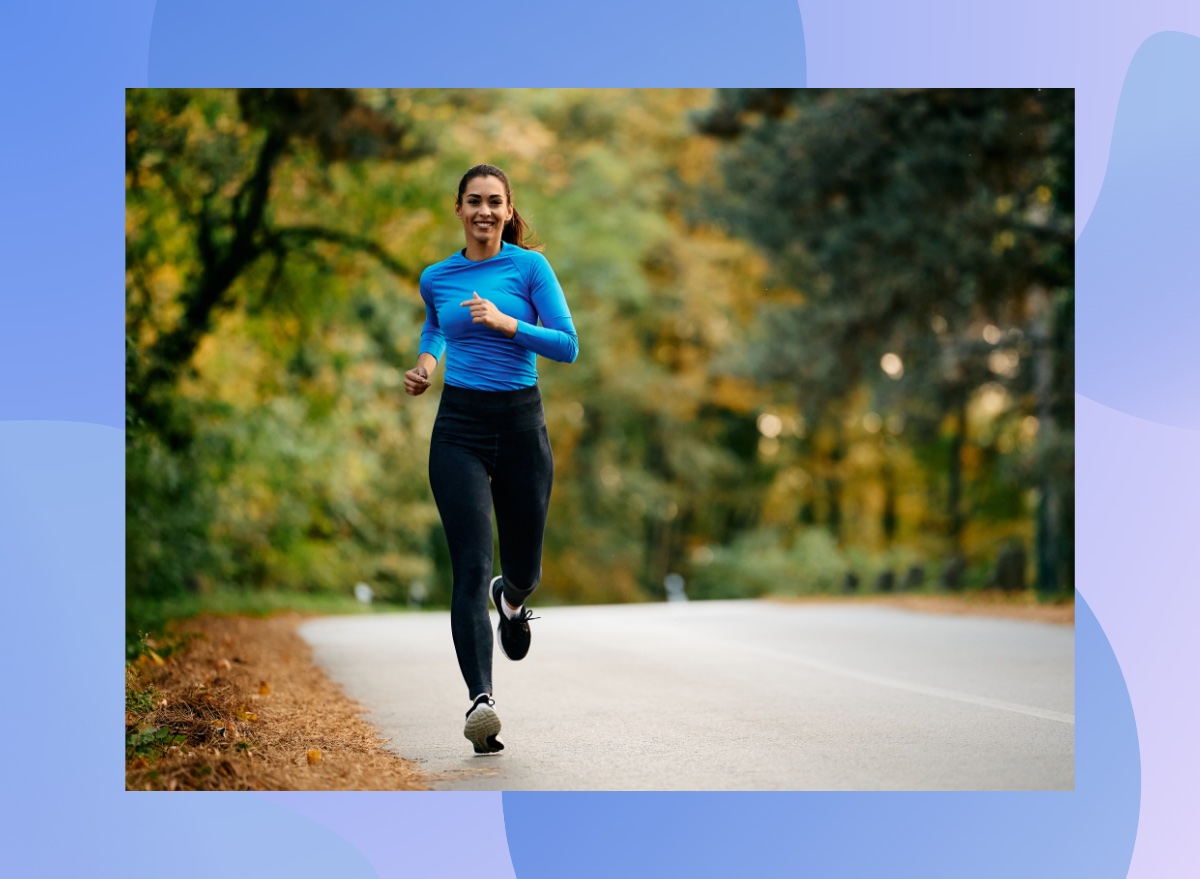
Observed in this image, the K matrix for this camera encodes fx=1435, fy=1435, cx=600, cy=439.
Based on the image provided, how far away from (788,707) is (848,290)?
1005 cm

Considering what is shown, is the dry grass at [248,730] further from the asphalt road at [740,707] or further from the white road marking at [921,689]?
the white road marking at [921,689]

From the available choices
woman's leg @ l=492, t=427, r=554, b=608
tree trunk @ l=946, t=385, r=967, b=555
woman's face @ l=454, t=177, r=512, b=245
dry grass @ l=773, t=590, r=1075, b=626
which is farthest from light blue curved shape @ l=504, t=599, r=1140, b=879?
tree trunk @ l=946, t=385, r=967, b=555

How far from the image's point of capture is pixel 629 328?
28812mm

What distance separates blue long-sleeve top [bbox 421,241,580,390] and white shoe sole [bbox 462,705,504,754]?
4.05ft

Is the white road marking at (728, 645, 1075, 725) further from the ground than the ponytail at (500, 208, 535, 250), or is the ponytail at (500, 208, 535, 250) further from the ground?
the ponytail at (500, 208, 535, 250)

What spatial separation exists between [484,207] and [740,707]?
2929mm

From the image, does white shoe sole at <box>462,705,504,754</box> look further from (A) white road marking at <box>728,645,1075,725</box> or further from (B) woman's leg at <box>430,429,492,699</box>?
(A) white road marking at <box>728,645,1075,725</box>

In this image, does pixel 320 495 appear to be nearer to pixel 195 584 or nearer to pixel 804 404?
pixel 195 584

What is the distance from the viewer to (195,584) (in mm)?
15711

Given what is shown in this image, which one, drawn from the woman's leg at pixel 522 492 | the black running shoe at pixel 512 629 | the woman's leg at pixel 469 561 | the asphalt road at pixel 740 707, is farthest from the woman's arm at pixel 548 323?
the asphalt road at pixel 740 707

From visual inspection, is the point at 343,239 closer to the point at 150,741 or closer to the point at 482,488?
the point at 150,741

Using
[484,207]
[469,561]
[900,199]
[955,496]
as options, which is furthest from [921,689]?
[955,496]

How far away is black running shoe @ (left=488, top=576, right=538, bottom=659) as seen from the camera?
6.21 meters
